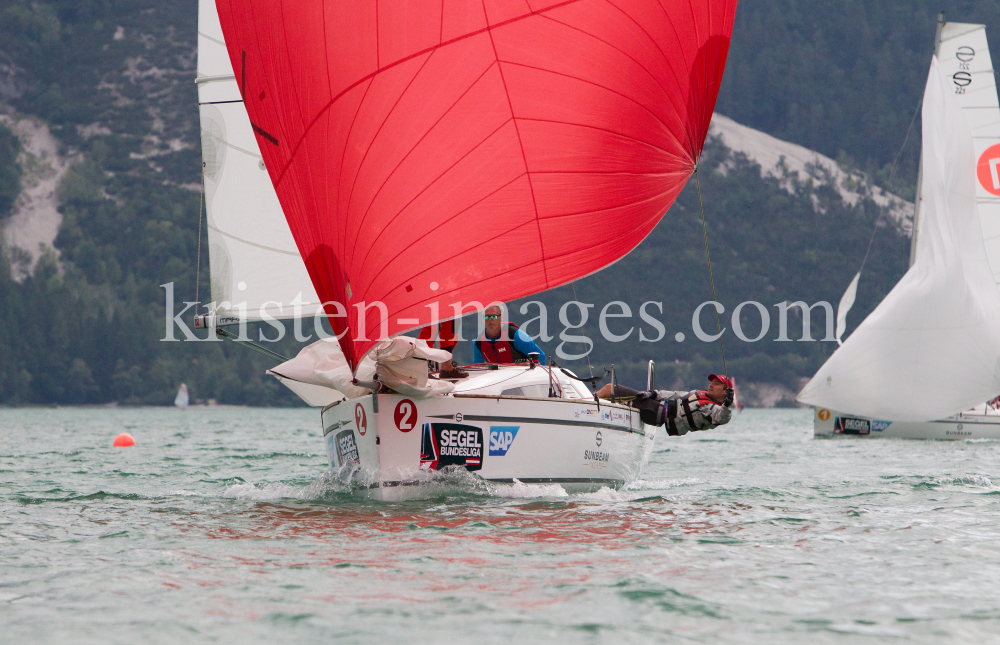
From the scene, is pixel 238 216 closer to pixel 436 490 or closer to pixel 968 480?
pixel 436 490

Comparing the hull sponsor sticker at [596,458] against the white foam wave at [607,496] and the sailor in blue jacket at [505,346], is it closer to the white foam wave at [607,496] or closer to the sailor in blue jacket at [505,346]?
the white foam wave at [607,496]

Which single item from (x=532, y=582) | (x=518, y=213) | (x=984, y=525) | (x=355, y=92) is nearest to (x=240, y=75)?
(x=355, y=92)

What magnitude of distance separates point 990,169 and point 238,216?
651 inches

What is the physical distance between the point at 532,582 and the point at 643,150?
374cm

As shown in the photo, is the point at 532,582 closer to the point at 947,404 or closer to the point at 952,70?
the point at 947,404

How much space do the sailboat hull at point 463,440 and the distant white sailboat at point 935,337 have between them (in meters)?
11.4

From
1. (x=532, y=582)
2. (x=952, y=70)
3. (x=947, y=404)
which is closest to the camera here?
(x=532, y=582)

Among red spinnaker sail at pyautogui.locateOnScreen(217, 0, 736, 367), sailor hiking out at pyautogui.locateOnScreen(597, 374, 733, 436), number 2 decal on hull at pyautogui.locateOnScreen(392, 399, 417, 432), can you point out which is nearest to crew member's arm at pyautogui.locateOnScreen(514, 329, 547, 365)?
sailor hiking out at pyautogui.locateOnScreen(597, 374, 733, 436)

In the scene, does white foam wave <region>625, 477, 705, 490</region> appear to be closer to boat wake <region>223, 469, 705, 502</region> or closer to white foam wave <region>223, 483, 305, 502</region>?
boat wake <region>223, 469, 705, 502</region>

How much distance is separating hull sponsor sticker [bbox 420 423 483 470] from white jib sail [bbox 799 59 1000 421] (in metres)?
12.3

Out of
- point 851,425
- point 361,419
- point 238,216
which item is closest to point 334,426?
point 361,419

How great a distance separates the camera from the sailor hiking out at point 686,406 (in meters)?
8.84

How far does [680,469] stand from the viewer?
12.3 m

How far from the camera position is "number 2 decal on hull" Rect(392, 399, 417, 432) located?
7.00 metres
